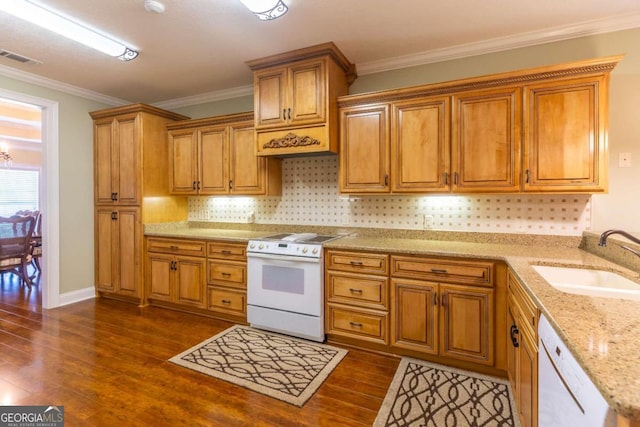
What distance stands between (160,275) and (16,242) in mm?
2542

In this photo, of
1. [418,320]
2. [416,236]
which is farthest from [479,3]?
[418,320]

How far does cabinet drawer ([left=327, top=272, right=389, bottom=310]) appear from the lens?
2.55 metres

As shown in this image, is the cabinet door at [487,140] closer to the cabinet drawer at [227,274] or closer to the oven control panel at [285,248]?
the oven control panel at [285,248]

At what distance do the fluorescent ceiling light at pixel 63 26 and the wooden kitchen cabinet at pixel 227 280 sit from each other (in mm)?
1963

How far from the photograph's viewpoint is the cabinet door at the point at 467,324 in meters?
2.23

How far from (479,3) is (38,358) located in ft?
14.1

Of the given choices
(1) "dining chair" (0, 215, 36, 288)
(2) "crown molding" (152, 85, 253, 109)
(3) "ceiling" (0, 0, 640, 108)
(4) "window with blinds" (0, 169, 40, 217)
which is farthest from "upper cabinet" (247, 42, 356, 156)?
(4) "window with blinds" (0, 169, 40, 217)

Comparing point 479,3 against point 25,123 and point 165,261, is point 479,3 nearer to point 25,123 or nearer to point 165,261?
point 165,261

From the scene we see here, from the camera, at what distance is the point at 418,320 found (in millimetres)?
2428

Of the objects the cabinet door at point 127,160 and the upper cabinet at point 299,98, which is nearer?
the upper cabinet at point 299,98

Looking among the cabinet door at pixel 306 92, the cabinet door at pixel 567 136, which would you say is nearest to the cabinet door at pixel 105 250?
the cabinet door at pixel 306 92

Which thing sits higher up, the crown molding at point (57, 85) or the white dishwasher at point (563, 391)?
the crown molding at point (57, 85)

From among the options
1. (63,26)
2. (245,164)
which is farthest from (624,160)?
(63,26)

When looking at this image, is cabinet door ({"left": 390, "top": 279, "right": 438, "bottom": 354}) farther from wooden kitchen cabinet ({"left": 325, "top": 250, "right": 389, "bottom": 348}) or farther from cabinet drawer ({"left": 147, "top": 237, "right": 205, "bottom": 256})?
cabinet drawer ({"left": 147, "top": 237, "right": 205, "bottom": 256})
